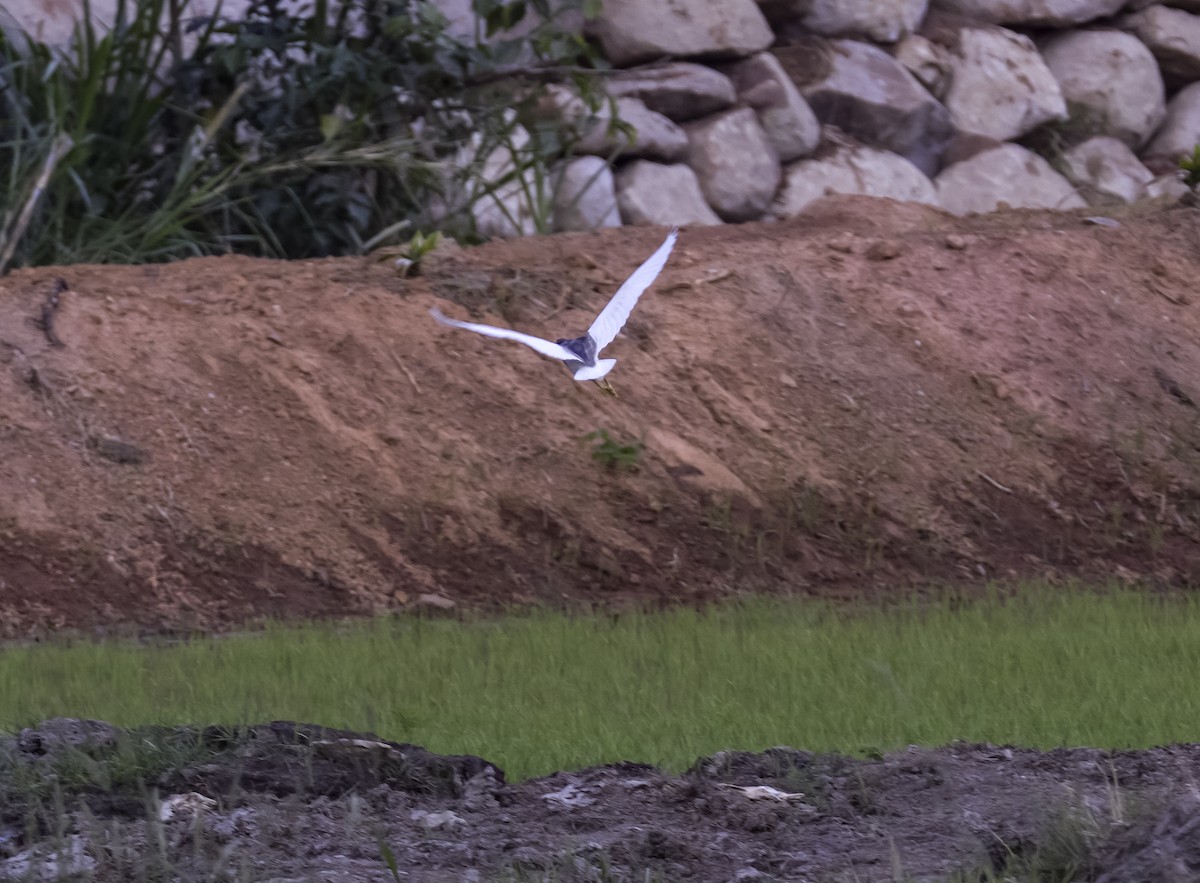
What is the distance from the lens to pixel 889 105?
35.3 ft

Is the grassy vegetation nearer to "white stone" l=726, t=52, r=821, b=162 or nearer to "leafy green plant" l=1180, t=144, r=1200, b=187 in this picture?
"leafy green plant" l=1180, t=144, r=1200, b=187

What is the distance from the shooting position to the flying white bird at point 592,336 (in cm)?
340

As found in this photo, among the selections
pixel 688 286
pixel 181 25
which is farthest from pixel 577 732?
pixel 181 25

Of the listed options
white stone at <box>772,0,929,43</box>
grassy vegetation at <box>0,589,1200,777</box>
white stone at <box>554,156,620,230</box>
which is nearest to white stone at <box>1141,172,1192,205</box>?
white stone at <box>772,0,929,43</box>

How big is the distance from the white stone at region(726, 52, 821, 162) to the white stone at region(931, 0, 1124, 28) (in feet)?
6.51

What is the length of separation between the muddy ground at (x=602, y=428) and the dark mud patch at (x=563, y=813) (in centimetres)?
240

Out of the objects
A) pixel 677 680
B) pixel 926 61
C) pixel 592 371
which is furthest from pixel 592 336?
pixel 926 61

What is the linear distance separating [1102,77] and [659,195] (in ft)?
13.5

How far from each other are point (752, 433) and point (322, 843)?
4.28 meters

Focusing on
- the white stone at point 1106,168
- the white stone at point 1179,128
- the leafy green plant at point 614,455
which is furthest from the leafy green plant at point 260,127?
the white stone at point 1179,128

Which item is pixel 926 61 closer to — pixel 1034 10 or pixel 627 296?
pixel 1034 10

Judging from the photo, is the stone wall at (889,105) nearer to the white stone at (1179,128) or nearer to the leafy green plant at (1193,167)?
the white stone at (1179,128)

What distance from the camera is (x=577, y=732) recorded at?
408 cm

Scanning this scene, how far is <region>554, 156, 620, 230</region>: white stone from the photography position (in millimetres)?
9461
